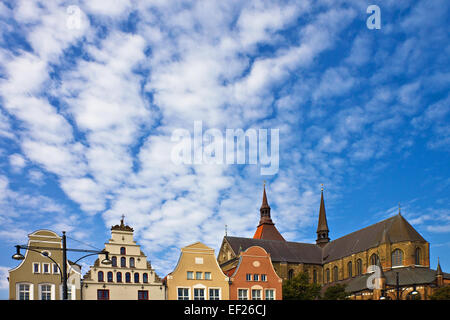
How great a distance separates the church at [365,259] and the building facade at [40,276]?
3571 centimetres

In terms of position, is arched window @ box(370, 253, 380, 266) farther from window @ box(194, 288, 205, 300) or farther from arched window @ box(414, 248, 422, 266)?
window @ box(194, 288, 205, 300)

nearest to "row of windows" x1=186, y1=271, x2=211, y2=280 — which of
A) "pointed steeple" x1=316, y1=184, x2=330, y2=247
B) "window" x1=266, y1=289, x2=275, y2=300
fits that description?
"window" x1=266, y1=289, x2=275, y2=300

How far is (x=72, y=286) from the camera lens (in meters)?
44.3

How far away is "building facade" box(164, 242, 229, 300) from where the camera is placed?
49.3 meters

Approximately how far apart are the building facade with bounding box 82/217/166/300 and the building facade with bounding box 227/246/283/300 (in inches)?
399

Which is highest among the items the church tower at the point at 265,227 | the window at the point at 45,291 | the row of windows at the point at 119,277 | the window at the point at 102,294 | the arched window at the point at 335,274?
the church tower at the point at 265,227

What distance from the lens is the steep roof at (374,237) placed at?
8819 centimetres

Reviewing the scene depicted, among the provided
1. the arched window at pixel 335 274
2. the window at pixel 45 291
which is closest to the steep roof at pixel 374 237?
the arched window at pixel 335 274

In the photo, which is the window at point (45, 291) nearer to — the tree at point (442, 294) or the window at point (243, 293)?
the window at point (243, 293)
